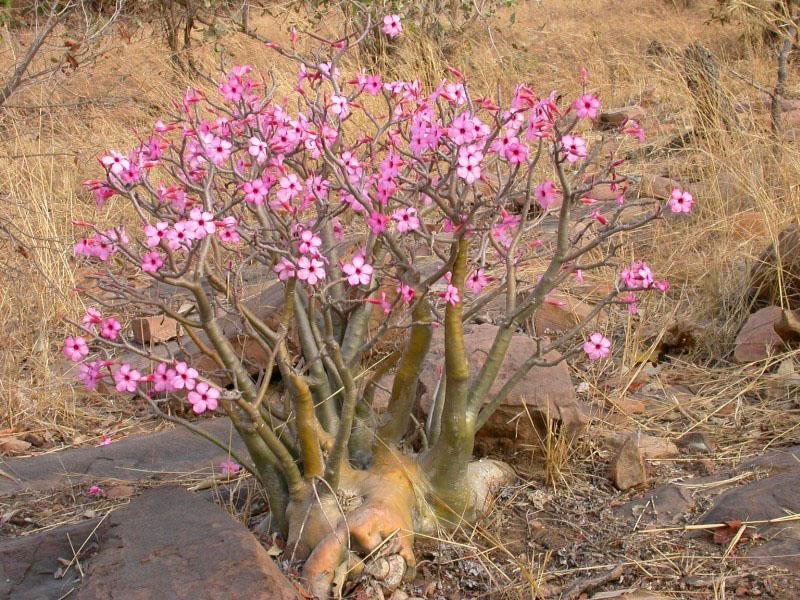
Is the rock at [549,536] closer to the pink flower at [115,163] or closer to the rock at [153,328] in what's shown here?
the pink flower at [115,163]

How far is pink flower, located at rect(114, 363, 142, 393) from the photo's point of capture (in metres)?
2.07

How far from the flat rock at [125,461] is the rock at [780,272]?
235cm

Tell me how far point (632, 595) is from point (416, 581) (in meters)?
0.55

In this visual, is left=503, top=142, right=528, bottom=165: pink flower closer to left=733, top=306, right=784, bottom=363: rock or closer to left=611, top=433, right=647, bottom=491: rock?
left=611, top=433, right=647, bottom=491: rock

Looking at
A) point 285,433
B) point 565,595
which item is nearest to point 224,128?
point 285,433

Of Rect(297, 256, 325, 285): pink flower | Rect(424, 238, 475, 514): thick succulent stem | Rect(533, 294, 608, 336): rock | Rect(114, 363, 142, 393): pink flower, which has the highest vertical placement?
Rect(297, 256, 325, 285): pink flower

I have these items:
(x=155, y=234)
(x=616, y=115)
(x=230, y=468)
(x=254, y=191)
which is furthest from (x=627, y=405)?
(x=616, y=115)

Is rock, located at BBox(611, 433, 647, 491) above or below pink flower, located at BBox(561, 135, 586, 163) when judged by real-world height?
below

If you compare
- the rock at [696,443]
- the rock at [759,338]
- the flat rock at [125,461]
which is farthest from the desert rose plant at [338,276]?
the rock at [759,338]

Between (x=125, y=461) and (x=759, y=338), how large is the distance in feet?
8.40

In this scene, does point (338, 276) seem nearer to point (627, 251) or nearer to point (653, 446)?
point (653, 446)

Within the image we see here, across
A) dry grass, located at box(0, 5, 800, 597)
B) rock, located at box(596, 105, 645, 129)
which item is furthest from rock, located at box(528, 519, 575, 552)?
rock, located at box(596, 105, 645, 129)

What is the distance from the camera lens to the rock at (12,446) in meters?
3.92

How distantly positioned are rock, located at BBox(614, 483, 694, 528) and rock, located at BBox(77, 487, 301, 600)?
1149 millimetres
